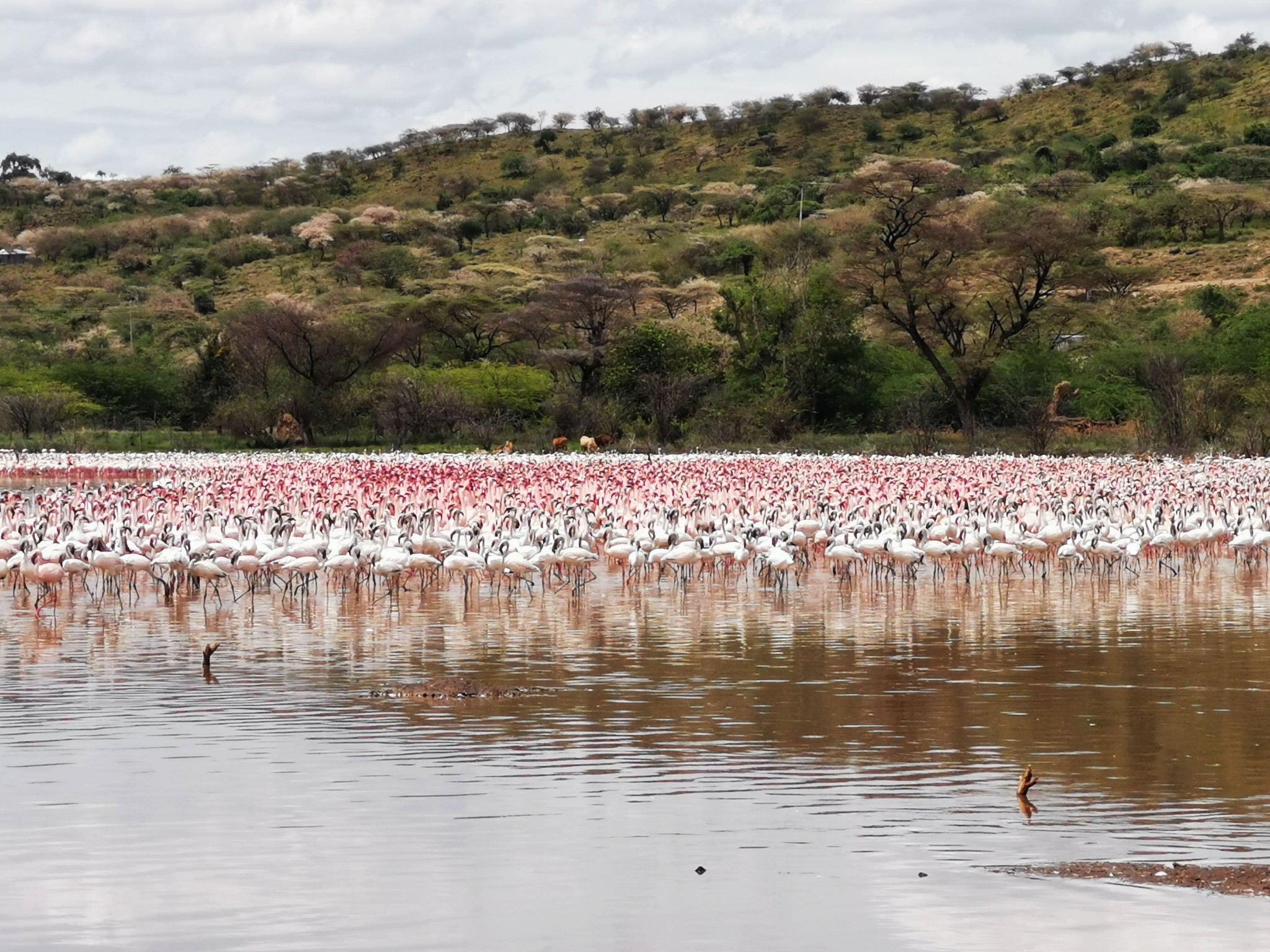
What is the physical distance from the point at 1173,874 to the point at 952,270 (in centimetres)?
3750

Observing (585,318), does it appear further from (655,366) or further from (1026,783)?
(1026,783)

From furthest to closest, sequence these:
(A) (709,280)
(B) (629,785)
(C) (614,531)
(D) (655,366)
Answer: (A) (709,280), (D) (655,366), (C) (614,531), (B) (629,785)

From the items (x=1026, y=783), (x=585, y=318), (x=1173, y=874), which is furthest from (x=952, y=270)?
(x=1173, y=874)

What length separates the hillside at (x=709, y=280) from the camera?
43.7 m

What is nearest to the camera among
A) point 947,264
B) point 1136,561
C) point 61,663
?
point 61,663

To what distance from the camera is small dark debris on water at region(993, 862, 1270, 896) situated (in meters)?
6.43

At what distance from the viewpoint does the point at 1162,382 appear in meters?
37.3

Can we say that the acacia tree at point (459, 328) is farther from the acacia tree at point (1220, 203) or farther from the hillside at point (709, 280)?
the acacia tree at point (1220, 203)

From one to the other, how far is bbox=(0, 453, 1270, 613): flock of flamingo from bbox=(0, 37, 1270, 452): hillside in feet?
49.5

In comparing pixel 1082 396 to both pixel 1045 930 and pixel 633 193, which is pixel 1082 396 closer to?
pixel 1045 930

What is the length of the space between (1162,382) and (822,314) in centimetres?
951

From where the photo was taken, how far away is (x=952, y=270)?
4312 centimetres

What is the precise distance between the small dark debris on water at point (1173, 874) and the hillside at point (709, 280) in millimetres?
30251

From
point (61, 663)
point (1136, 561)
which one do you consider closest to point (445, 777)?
point (61, 663)
